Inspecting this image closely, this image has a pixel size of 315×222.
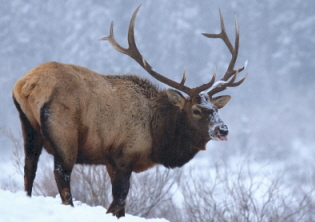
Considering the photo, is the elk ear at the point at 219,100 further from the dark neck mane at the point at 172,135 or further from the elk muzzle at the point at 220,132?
the elk muzzle at the point at 220,132

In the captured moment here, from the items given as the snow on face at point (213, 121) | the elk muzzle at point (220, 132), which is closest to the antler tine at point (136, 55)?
the snow on face at point (213, 121)

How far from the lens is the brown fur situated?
22.8 ft

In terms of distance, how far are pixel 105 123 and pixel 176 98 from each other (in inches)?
59.8

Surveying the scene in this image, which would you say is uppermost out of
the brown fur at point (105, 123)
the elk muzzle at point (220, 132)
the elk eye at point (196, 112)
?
the elk eye at point (196, 112)

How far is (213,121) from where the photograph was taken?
815cm

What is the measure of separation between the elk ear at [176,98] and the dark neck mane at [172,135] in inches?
3.0

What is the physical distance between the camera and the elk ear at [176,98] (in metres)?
8.59

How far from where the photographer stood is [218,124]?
803 cm

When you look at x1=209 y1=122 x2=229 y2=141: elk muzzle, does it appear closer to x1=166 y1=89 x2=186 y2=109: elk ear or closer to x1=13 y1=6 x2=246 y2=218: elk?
x1=13 y1=6 x2=246 y2=218: elk

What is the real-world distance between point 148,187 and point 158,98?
10.3 metres

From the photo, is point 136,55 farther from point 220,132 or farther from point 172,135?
point 220,132

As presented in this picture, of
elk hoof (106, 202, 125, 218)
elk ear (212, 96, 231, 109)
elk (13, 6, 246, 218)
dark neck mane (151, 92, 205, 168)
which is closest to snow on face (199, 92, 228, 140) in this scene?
elk (13, 6, 246, 218)

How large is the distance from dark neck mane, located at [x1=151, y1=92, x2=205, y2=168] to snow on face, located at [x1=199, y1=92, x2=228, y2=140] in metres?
0.44

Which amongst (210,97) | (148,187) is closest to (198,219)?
(148,187)
